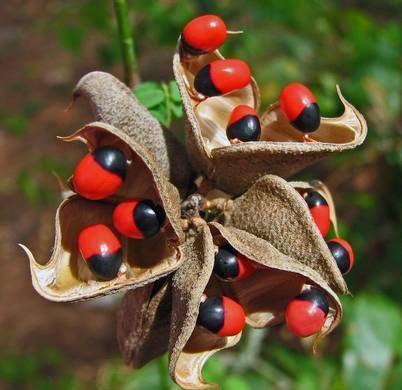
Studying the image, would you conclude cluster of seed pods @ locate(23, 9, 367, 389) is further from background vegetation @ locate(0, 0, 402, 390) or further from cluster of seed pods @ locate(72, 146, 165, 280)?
background vegetation @ locate(0, 0, 402, 390)

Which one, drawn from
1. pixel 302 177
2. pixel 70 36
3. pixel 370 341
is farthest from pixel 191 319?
pixel 70 36

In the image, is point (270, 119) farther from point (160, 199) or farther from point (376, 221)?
point (376, 221)

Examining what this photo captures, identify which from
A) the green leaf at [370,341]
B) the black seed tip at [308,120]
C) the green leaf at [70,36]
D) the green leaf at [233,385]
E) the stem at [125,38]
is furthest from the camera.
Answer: the green leaf at [70,36]

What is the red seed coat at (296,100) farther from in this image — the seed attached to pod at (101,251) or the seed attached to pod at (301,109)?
the seed attached to pod at (101,251)

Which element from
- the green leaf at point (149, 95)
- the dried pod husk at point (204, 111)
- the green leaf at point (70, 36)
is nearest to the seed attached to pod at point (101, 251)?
the dried pod husk at point (204, 111)

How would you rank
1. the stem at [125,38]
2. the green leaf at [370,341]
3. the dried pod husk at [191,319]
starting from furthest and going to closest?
the green leaf at [370,341] → the stem at [125,38] → the dried pod husk at [191,319]

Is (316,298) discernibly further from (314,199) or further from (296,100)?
(296,100)

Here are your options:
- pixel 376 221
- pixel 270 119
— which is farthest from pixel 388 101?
pixel 270 119
